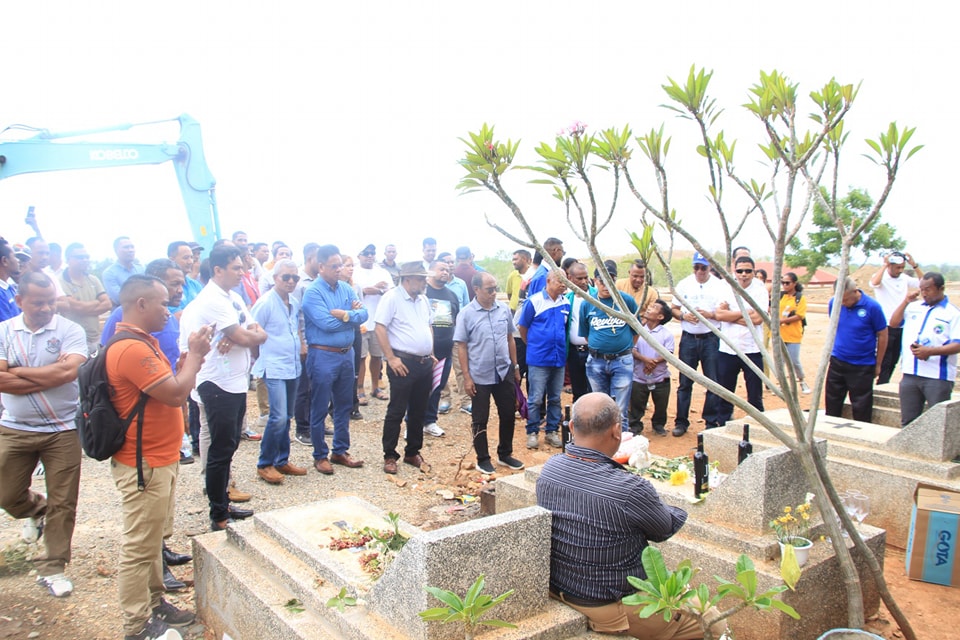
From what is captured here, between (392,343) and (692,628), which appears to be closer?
(692,628)

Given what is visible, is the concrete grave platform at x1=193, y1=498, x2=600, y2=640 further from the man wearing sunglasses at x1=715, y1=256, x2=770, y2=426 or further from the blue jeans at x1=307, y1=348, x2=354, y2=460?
the man wearing sunglasses at x1=715, y1=256, x2=770, y2=426

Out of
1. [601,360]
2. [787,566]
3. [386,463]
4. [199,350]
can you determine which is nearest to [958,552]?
[787,566]

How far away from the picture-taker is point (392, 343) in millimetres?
6160

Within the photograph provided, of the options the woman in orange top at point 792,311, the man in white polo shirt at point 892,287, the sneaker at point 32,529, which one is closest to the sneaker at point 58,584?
the sneaker at point 32,529

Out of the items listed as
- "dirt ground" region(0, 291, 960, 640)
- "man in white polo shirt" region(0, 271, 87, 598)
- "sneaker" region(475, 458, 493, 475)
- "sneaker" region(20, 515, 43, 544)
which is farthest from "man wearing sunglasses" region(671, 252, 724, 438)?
"sneaker" region(20, 515, 43, 544)

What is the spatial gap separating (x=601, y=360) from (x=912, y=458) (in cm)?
294

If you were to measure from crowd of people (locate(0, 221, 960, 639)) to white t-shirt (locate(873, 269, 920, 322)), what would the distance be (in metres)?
0.02

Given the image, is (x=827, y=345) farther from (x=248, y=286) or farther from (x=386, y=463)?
(x=248, y=286)

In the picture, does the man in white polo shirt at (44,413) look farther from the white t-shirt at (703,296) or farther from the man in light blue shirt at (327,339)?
the white t-shirt at (703,296)

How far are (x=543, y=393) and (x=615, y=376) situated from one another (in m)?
0.81

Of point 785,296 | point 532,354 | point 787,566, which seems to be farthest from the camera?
point 785,296

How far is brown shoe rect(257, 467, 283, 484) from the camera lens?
18.6 feet

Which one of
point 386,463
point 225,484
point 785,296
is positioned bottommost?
point 386,463

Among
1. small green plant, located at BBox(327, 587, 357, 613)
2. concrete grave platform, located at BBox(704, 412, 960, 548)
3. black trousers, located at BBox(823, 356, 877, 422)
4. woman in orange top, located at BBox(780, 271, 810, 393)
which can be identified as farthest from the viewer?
woman in orange top, located at BBox(780, 271, 810, 393)
